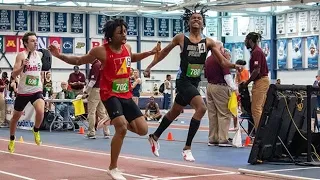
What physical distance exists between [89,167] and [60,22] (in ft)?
89.1

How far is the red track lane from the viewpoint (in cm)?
748

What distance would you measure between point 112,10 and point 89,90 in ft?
61.7

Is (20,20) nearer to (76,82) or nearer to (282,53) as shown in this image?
(282,53)

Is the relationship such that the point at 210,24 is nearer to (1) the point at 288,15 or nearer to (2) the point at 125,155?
(1) the point at 288,15

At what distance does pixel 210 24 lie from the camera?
36.4m

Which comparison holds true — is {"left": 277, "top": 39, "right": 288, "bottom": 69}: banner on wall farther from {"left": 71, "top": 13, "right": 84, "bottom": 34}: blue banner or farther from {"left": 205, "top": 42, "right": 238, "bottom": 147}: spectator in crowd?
{"left": 205, "top": 42, "right": 238, "bottom": 147}: spectator in crowd

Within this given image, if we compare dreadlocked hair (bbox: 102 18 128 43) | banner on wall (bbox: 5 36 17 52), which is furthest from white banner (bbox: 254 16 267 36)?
dreadlocked hair (bbox: 102 18 128 43)

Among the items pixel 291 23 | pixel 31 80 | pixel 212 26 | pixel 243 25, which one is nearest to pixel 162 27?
pixel 212 26

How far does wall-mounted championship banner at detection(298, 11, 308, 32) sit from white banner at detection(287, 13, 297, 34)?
40 cm

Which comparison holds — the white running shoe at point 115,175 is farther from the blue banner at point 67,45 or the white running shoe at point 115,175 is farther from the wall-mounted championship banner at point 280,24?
the wall-mounted championship banner at point 280,24

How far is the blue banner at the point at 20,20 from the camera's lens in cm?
3353

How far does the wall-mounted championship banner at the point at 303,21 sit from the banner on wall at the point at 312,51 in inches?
28.9

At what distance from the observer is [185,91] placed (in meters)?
Result: 8.56

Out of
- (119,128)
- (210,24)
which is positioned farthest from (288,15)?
(119,128)
